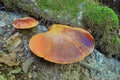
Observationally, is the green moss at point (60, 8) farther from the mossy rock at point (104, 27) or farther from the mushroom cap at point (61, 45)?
the mushroom cap at point (61, 45)

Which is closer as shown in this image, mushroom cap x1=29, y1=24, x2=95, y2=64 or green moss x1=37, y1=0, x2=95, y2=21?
mushroom cap x1=29, y1=24, x2=95, y2=64

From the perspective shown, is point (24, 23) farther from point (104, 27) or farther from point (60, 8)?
point (104, 27)

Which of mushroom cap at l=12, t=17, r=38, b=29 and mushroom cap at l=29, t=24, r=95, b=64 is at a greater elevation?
mushroom cap at l=12, t=17, r=38, b=29

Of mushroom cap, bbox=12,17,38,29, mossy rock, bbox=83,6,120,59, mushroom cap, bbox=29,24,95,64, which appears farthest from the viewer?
mossy rock, bbox=83,6,120,59

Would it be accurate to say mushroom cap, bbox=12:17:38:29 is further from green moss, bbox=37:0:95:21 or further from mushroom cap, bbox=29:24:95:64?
green moss, bbox=37:0:95:21

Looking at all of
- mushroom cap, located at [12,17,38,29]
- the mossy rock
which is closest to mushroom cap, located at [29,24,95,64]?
mushroom cap, located at [12,17,38,29]

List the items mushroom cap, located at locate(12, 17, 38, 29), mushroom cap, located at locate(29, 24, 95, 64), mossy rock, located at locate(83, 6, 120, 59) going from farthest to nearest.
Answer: mossy rock, located at locate(83, 6, 120, 59) → mushroom cap, located at locate(12, 17, 38, 29) → mushroom cap, located at locate(29, 24, 95, 64)
